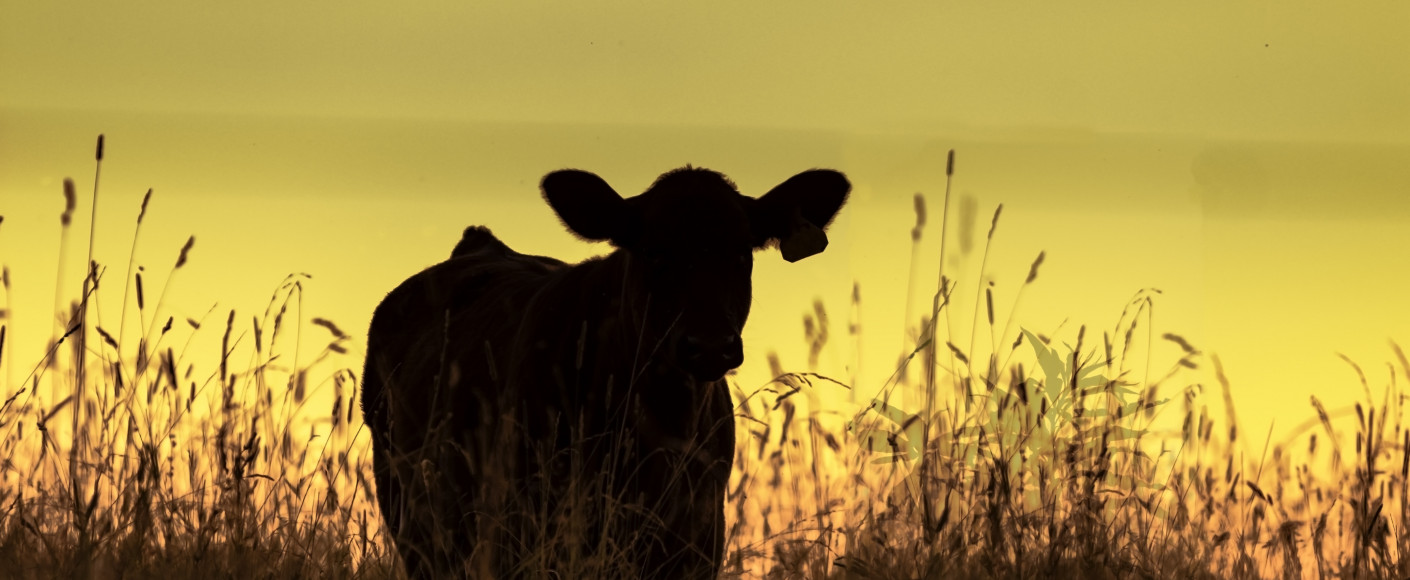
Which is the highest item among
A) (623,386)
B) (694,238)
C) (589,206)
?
(589,206)

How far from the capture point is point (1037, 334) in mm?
5621

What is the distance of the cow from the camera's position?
4.45m

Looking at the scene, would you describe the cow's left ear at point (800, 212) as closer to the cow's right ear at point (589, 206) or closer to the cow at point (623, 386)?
the cow at point (623, 386)

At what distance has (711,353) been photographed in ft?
14.3

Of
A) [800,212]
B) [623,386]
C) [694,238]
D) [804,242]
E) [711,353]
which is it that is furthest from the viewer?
[800,212]

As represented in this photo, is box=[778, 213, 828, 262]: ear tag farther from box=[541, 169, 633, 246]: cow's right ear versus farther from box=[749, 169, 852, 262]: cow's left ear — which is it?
box=[541, 169, 633, 246]: cow's right ear

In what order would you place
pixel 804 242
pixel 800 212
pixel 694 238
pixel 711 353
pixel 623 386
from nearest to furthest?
pixel 711 353 → pixel 694 238 → pixel 623 386 → pixel 804 242 → pixel 800 212

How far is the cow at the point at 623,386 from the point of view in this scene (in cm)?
445

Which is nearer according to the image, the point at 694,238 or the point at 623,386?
the point at 694,238

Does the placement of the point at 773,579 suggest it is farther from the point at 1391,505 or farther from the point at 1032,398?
the point at 1391,505

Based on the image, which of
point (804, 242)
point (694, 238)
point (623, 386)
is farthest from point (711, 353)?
point (804, 242)

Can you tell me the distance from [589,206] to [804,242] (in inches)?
28.5

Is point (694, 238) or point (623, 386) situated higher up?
point (694, 238)

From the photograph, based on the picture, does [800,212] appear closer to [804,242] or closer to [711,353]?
[804,242]
